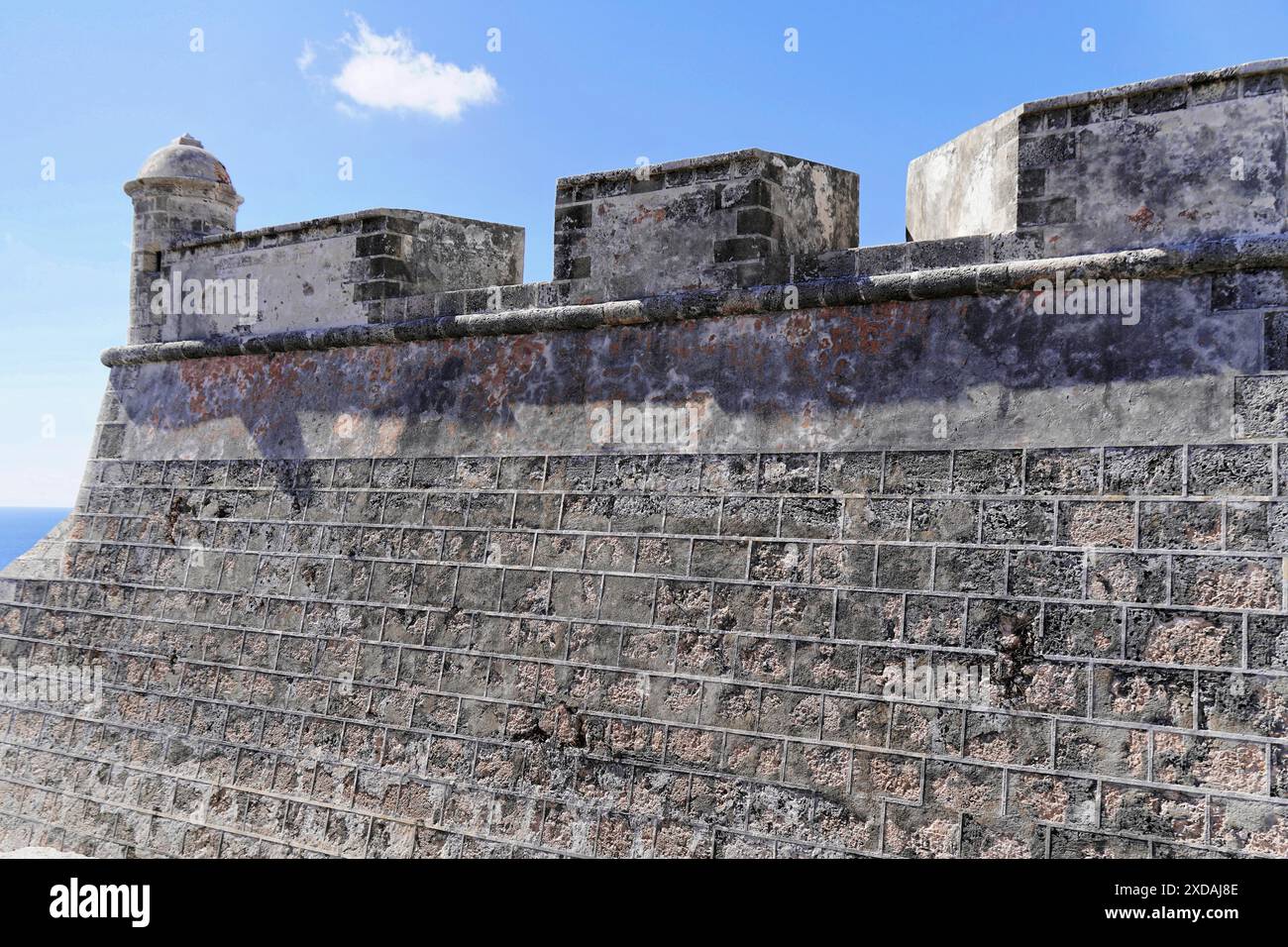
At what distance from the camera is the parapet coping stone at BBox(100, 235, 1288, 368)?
155 inches

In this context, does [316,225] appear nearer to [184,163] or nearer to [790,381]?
[184,163]

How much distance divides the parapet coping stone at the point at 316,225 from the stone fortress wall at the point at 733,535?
0.15 ft

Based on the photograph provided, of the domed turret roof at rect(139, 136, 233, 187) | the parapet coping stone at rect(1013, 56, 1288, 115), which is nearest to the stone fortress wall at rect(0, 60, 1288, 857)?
the parapet coping stone at rect(1013, 56, 1288, 115)

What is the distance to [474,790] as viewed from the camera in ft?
16.5

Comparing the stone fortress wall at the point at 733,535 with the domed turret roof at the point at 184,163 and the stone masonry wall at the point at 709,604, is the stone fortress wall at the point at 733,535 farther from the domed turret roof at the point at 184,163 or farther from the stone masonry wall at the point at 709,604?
the domed turret roof at the point at 184,163

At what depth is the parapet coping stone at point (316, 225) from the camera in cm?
622

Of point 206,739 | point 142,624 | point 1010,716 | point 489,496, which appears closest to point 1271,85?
point 1010,716

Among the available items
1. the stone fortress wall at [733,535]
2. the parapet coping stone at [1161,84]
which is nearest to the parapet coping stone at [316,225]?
the stone fortress wall at [733,535]

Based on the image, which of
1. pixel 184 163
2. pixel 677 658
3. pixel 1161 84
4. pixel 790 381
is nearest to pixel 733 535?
pixel 677 658

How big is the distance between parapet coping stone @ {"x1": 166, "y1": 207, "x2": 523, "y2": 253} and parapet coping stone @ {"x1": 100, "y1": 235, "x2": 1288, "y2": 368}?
25.3 inches

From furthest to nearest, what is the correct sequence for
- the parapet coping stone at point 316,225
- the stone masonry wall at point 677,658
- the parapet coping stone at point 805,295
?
1. the parapet coping stone at point 316,225
2. the parapet coping stone at point 805,295
3. the stone masonry wall at point 677,658

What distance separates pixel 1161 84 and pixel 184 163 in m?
5.88

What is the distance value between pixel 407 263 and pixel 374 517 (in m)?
1.53

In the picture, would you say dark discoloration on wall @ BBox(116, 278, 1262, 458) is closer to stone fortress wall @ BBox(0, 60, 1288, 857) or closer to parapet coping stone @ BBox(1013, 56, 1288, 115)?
stone fortress wall @ BBox(0, 60, 1288, 857)
